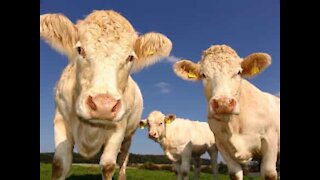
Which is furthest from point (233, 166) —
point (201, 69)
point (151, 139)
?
point (151, 139)

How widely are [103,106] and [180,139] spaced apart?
949 centimetres

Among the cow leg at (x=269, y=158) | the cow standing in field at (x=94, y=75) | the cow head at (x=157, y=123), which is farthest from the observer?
the cow head at (x=157, y=123)

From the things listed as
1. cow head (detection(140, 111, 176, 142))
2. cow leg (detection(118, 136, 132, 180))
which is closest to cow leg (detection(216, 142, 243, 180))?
cow leg (detection(118, 136, 132, 180))

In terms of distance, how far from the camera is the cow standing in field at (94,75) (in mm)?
4242

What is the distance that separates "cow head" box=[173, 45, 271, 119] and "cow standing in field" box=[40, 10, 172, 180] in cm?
105

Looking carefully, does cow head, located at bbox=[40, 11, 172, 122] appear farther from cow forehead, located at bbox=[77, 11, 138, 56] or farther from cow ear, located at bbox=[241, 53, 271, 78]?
cow ear, located at bbox=[241, 53, 271, 78]

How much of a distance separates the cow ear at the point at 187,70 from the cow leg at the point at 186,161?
5.15m

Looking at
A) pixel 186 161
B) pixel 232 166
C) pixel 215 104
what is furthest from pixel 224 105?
pixel 186 161

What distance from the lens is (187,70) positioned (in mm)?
7148

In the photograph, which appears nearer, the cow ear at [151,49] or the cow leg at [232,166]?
the cow ear at [151,49]

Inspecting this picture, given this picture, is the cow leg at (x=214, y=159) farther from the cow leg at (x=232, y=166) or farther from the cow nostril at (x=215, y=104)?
the cow nostril at (x=215, y=104)

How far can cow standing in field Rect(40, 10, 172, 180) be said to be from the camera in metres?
4.24

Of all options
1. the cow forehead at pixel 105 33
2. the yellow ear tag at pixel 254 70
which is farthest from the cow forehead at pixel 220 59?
the cow forehead at pixel 105 33
